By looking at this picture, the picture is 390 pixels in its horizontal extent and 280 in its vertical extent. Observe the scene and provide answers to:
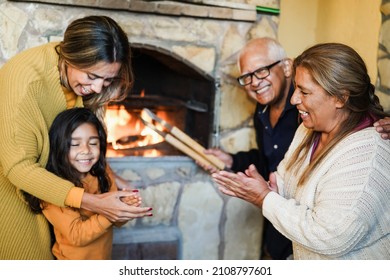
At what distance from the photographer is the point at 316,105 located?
1.36m

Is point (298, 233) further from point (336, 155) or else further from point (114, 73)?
point (114, 73)

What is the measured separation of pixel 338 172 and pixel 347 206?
0.10 m

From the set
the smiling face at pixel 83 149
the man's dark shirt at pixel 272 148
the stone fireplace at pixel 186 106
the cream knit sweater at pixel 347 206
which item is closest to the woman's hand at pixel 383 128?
the cream knit sweater at pixel 347 206

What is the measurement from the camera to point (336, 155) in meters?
1.32

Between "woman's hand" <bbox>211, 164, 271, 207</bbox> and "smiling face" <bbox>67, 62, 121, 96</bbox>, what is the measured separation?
1.52 feet

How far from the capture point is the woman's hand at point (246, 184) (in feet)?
4.87

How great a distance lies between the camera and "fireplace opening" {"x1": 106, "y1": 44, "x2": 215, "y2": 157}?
229 centimetres

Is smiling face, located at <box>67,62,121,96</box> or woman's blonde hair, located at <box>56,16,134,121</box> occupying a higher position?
woman's blonde hair, located at <box>56,16,134,121</box>

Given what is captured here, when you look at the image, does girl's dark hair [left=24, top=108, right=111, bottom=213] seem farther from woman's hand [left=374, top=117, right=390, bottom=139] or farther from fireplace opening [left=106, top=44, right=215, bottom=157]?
woman's hand [left=374, top=117, right=390, bottom=139]

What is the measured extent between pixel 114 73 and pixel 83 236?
0.54 metres

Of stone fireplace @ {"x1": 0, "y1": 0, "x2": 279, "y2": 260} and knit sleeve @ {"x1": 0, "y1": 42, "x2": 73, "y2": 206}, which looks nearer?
knit sleeve @ {"x1": 0, "y1": 42, "x2": 73, "y2": 206}

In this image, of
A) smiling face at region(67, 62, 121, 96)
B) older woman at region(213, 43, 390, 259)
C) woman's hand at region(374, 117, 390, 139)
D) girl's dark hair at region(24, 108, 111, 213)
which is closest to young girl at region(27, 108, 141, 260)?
girl's dark hair at region(24, 108, 111, 213)

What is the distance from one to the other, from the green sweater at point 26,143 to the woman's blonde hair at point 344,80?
30.9 inches

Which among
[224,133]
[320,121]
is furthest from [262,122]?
[320,121]
